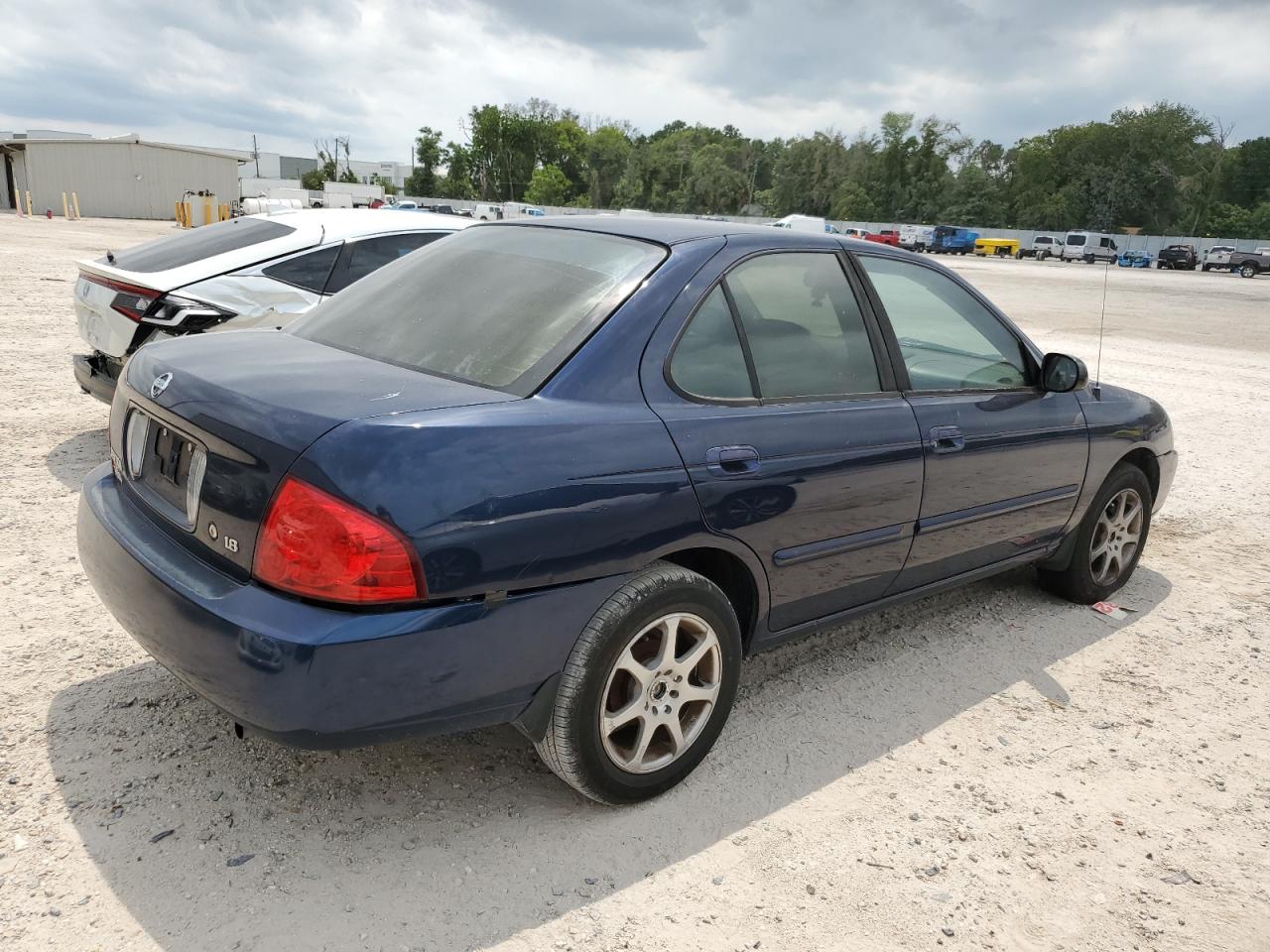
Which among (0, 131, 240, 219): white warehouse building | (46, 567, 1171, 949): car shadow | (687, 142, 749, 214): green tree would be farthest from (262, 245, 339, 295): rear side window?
(687, 142, 749, 214): green tree

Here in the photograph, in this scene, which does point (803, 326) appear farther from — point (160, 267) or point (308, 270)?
point (160, 267)

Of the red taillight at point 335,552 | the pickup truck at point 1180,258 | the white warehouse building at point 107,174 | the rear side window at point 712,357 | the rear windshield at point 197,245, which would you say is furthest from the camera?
the pickup truck at point 1180,258

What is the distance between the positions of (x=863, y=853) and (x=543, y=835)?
2.93 ft

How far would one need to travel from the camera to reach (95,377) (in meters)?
5.41

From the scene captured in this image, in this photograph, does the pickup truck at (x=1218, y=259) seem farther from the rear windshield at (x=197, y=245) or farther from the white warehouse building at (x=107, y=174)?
the rear windshield at (x=197, y=245)

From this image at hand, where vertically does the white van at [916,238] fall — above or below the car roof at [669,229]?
above

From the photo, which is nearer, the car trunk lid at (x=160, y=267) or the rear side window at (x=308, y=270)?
the car trunk lid at (x=160, y=267)

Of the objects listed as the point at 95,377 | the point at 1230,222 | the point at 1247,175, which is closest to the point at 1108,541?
the point at 95,377

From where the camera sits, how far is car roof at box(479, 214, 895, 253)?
9.95 feet

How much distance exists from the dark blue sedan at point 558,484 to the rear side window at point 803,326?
0.01 m

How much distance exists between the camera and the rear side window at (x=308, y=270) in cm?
585

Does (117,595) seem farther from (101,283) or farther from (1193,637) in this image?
(1193,637)

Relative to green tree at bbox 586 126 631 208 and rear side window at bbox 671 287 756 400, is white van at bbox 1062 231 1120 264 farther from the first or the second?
green tree at bbox 586 126 631 208

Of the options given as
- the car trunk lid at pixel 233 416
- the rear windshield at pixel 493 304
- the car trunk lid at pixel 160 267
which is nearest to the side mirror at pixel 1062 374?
the rear windshield at pixel 493 304
